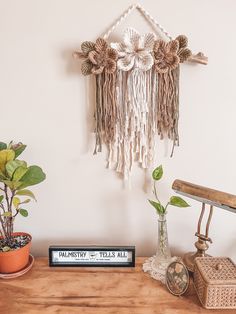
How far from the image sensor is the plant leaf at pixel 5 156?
2.72 feet

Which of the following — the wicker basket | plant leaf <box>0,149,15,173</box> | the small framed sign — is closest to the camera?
the wicker basket

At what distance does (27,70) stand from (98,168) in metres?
0.46

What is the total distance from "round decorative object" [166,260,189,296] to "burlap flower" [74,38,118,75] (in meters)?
0.69

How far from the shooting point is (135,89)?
35.3 inches

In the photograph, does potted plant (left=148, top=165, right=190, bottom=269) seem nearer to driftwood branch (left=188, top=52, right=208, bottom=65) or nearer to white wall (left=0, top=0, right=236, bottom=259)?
white wall (left=0, top=0, right=236, bottom=259)

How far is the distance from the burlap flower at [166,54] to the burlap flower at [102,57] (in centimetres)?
14

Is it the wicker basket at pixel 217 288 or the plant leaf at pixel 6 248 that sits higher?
the plant leaf at pixel 6 248

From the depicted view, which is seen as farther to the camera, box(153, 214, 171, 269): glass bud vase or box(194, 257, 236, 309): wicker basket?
box(153, 214, 171, 269): glass bud vase

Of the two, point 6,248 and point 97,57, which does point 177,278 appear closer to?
point 6,248

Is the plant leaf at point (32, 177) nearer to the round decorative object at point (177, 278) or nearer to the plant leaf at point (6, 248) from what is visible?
the plant leaf at point (6, 248)

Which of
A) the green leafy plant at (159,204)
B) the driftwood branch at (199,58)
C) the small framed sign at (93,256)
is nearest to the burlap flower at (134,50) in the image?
the driftwood branch at (199,58)

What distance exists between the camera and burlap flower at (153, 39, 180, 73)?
838 mm

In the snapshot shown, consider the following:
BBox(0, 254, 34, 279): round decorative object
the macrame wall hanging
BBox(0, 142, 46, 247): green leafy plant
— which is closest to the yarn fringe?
the macrame wall hanging

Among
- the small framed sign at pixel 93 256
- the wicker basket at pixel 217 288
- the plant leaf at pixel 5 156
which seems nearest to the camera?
the wicker basket at pixel 217 288
